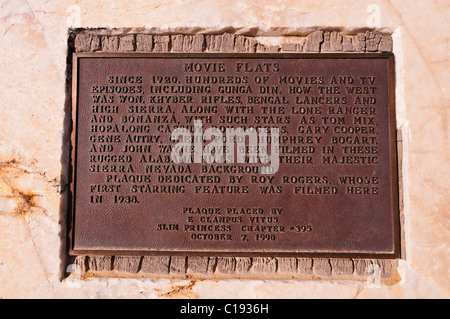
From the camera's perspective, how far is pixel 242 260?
9.14 ft

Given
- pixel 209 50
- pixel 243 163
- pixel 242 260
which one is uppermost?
pixel 209 50

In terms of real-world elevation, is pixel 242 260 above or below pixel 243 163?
below

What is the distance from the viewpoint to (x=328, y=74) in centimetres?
284

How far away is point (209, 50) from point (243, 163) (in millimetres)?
1133

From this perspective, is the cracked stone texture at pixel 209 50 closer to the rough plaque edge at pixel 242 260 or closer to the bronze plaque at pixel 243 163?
the rough plaque edge at pixel 242 260

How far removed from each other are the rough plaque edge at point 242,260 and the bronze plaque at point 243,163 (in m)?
0.07

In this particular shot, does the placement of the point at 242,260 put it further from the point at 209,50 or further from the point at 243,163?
the point at 209,50

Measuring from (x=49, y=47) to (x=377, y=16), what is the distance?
312 centimetres

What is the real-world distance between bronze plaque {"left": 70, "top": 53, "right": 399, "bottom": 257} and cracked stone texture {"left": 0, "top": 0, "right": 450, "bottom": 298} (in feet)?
0.53

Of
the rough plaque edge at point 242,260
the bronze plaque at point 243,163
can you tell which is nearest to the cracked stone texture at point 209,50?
the rough plaque edge at point 242,260

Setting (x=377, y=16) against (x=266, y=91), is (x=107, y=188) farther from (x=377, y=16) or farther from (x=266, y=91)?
(x=377, y=16)

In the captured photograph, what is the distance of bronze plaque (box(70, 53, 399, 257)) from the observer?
2.77 meters

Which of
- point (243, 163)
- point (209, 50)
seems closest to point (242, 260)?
point (243, 163)
